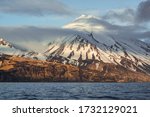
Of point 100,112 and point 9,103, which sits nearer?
point 100,112

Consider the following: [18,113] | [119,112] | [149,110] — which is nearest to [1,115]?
[18,113]

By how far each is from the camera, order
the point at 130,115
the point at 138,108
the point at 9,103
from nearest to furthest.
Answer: the point at 130,115 → the point at 138,108 → the point at 9,103

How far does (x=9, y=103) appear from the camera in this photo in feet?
155

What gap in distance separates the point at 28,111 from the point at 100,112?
7.09m

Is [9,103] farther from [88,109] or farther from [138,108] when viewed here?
[138,108]

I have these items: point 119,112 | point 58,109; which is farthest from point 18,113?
point 119,112

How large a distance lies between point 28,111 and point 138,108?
11.4 metres

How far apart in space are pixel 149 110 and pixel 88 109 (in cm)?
630

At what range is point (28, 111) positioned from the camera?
1642 inches

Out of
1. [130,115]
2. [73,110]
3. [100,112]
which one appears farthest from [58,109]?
[130,115]

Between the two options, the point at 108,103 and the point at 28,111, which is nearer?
the point at 28,111

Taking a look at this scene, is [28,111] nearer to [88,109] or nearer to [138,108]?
[88,109]

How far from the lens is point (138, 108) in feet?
145

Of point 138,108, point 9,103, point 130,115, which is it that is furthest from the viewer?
point 9,103
